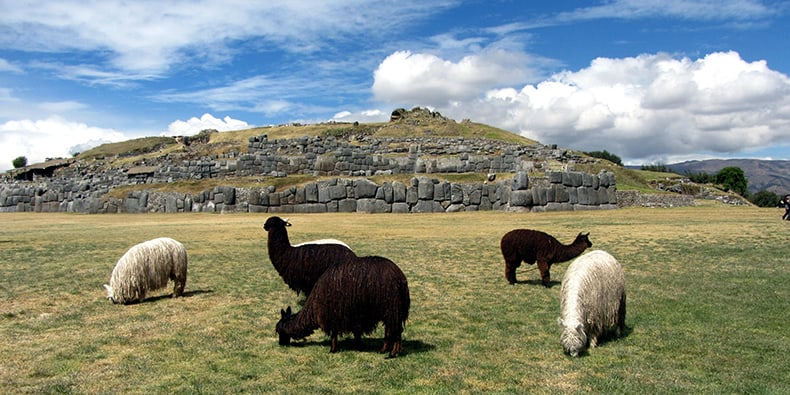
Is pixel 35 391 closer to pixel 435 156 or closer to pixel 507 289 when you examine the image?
pixel 507 289

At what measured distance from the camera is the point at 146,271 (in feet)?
36.5

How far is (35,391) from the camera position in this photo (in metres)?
6.35

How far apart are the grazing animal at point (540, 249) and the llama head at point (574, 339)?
197 inches

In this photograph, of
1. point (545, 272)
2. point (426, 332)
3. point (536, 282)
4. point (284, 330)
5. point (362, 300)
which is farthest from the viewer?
point (536, 282)

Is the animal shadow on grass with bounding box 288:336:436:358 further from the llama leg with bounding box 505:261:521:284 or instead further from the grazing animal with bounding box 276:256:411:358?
the llama leg with bounding box 505:261:521:284

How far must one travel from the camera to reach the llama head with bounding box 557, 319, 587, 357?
7465mm

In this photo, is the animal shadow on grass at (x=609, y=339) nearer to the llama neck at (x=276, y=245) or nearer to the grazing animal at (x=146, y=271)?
the llama neck at (x=276, y=245)

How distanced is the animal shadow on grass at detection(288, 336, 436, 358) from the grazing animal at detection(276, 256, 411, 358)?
0.33m

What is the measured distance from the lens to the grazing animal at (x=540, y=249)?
489 inches

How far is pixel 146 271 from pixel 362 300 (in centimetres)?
571

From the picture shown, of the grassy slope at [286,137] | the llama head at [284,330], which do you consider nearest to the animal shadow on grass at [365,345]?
the llama head at [284,330]

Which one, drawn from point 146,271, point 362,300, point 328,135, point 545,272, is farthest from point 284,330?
point 328,135

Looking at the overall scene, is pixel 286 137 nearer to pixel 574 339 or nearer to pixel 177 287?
pixel 177 287

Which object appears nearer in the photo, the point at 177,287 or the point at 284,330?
the point at 284,330
